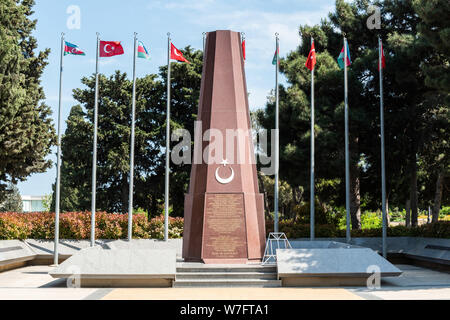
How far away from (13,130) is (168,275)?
39.5ft

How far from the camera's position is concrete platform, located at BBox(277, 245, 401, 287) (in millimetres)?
11333

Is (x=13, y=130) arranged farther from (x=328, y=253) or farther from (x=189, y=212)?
(x=328, y=253)

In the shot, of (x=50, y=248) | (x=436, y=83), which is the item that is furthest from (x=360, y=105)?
(x=50, y=248)

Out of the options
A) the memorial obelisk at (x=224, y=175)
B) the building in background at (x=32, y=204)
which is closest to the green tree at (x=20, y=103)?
the memorial obelisk at (x=224, y=175)

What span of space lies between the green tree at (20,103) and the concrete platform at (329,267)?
1308cm

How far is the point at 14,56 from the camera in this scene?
19.9m

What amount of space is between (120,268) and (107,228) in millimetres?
8752

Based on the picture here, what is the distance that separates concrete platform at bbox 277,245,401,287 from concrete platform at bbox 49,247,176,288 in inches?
100

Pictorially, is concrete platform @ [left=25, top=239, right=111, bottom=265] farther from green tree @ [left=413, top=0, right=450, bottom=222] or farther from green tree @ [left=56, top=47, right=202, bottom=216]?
green tree @ [left=413, top=0, right=450, bottom=222]

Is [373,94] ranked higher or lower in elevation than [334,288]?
higher

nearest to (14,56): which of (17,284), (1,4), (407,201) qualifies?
(1,4)

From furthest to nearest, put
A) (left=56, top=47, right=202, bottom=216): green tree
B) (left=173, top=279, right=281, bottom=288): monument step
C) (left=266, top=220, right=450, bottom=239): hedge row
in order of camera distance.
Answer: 1. (left=56, top=47, right=202, bottom=216): green tree
2. (left=266, top=220, right=450, bottom=239): hedge row
3. (left=173, top=279, right=281, bottom=288): monument step

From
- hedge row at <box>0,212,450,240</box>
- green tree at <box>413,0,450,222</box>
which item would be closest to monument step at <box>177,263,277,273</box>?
green tree at <box>413,0,450,222</box>

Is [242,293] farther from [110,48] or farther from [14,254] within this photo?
[110,48]
